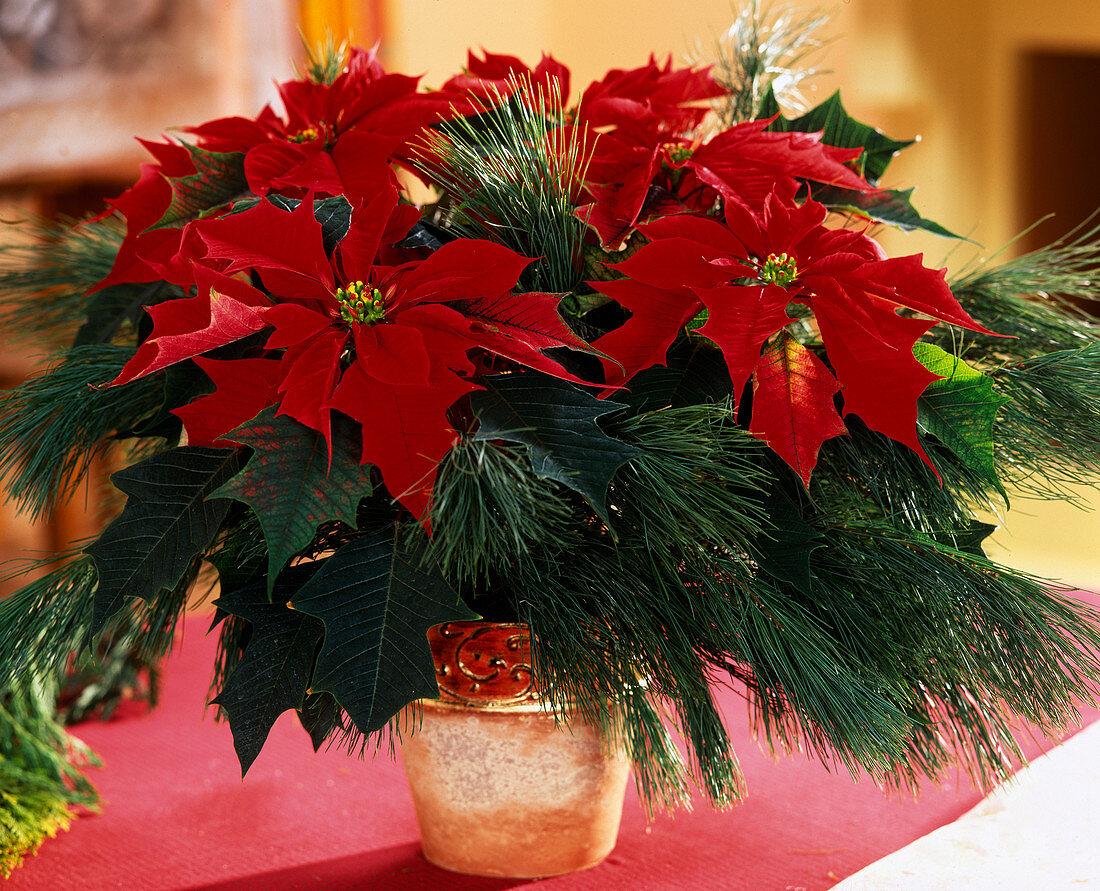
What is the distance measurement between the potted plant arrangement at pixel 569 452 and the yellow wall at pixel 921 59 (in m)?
0.76

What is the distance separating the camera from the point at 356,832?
14.3 inches

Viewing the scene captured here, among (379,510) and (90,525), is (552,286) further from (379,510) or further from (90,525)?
(90,525)

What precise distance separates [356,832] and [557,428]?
191 millimetres

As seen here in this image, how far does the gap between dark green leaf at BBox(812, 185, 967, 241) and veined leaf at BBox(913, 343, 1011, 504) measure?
77 millimetres

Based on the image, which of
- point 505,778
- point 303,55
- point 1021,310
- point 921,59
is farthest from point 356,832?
point 921,59

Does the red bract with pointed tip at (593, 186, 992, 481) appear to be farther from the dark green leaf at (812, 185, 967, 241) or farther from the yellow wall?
the yellow wall

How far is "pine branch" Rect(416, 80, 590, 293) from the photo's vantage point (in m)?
0.29

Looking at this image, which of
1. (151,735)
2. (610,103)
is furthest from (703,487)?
(151,735)

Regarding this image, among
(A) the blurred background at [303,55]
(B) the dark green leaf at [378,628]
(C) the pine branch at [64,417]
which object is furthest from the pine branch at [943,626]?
(A) the blurred background at [303,55]

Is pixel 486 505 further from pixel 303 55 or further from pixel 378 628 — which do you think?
pixel 303 55

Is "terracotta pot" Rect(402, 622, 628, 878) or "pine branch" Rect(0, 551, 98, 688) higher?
"pine branch" Rect(0, 551, 98, 688)

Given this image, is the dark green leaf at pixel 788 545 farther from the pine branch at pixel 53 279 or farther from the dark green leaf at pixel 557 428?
the pine branch at pixel 53 279

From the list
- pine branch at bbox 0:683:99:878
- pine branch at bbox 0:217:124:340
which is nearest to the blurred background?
pine branch at bbox 0:217:124:340

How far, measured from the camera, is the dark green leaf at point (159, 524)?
26 centimetres
